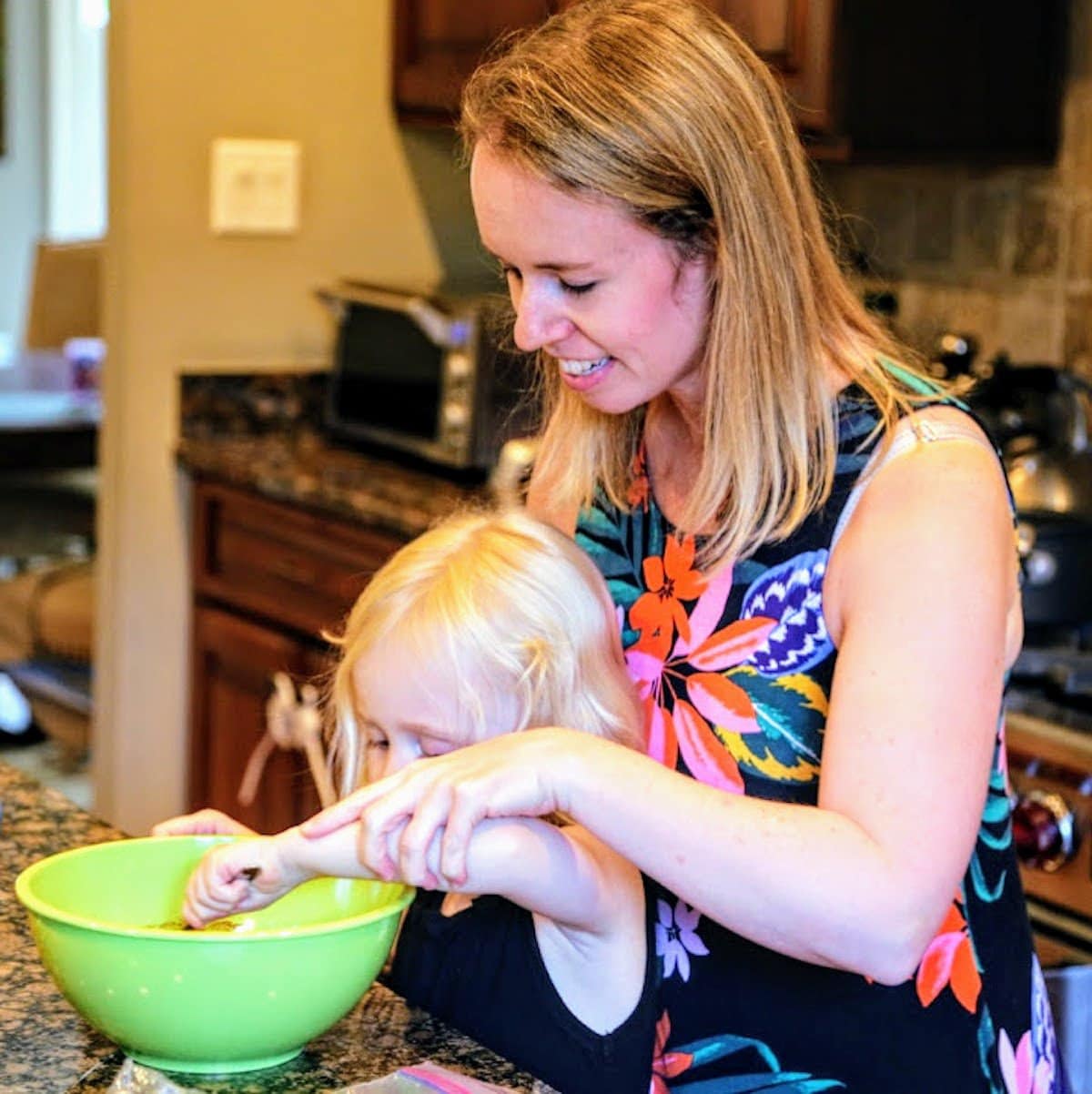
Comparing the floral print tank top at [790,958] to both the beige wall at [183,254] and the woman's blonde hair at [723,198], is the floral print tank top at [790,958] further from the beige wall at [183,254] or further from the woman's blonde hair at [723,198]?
the beige wall at [183,254]

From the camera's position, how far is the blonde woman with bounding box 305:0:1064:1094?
1151 millimetres

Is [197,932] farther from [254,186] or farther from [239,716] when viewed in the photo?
[254,186]

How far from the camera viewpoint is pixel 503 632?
4.54ft

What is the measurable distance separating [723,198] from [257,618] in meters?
2.08

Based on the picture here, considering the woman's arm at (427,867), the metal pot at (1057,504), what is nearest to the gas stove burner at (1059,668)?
the metal pot at (1057,504)

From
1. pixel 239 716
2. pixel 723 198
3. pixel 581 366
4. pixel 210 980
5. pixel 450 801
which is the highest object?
pixel 723 198

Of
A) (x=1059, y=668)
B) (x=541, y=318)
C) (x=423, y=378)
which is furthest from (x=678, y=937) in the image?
(x=423, y=378)

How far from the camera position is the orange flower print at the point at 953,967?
4.42ft

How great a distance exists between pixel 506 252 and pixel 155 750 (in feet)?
7.58

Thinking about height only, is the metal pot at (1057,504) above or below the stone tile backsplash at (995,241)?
below

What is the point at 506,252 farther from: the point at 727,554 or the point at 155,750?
the point at 155,750

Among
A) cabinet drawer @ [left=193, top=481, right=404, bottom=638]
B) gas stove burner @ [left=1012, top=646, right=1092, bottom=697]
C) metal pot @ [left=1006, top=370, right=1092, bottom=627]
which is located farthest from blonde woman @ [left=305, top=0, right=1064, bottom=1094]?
cabinet drawer @ [left=193, top=481, right=404, bottom=638]

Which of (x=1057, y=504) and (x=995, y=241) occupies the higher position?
(x=995, y=241)

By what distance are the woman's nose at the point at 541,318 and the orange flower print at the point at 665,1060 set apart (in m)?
0.47
